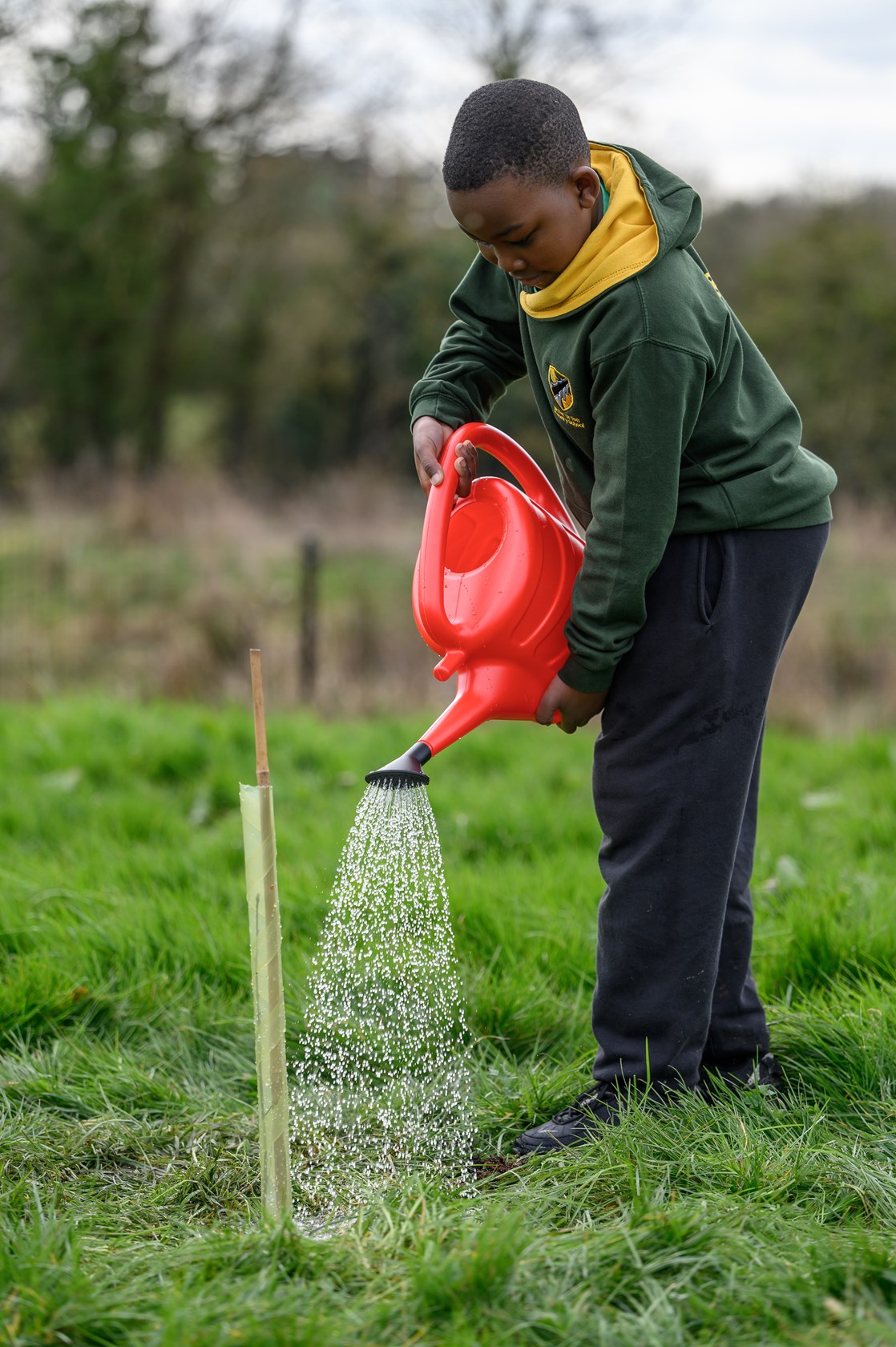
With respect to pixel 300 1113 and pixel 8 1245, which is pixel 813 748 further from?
pixel 8 1245

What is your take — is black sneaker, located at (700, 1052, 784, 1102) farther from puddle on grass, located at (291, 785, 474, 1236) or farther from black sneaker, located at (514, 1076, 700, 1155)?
puddle on grass, located at (291, 785, 474, 1236)

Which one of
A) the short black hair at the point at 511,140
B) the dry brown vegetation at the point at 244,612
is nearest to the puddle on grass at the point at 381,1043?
the short black hair at the point at 511,140

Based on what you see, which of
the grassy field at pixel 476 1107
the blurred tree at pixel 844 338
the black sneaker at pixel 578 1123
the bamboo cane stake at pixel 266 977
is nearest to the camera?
the grassy field at pixel 476 1107

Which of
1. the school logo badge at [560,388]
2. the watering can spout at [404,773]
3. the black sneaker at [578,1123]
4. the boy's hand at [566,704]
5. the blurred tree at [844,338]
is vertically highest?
the blurred tree at [844,338]

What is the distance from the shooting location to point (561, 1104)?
238 centimetres

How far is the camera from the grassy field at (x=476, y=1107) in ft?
5.36

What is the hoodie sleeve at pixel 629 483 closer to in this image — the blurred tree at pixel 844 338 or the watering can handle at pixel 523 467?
the watering can handle at pixel 523 467

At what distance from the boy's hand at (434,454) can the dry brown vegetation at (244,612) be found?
158 inches

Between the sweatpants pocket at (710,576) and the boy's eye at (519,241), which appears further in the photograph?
the sweatpants pocket at (710,576)

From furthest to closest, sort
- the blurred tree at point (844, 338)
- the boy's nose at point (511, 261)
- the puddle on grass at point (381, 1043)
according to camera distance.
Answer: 1. the blurred tree at point (844, 338)
2. the puddle on grass at point (381, 1043)
3. the boy's nose at point (511, 261)

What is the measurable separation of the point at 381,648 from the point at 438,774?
2585 millimetres

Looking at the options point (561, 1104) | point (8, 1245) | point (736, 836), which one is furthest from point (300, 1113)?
point (736, 836)

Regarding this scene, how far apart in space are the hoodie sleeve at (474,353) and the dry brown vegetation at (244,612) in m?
3.85

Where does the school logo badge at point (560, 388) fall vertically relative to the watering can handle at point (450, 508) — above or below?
above
